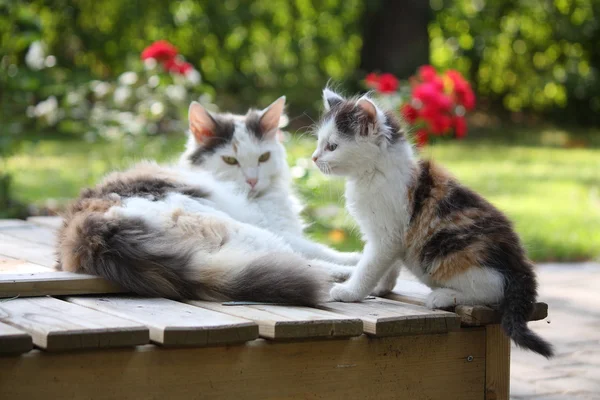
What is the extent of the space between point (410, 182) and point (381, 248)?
24 centimetres

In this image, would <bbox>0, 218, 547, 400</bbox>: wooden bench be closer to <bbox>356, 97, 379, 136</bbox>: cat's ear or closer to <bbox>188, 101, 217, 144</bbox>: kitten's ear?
<bbox>356, 97, 379, 136</bbox>: cat's ear

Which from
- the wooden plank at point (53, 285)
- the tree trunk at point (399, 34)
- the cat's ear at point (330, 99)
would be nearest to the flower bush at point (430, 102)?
the cat's ear at point (330, 99)

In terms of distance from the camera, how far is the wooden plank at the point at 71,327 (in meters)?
2.24

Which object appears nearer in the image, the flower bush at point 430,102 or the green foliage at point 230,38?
the flower bush at point 430,102

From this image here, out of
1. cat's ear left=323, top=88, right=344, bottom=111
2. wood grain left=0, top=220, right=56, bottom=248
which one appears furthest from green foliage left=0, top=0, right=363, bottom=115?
cat's ear left=323, top=88, right=344, bottom=111

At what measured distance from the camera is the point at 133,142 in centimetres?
632

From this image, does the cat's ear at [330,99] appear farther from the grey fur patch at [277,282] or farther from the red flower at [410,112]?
the red flower at [410,112]

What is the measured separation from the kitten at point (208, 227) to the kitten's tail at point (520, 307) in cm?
59

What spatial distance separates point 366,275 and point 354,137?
0.47m

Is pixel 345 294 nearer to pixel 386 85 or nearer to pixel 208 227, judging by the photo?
pixel 208 227

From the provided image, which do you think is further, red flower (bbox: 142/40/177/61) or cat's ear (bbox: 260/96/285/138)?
red flower (bbox: 142/40/177/61)

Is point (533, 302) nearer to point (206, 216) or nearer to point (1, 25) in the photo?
point (206, 216)

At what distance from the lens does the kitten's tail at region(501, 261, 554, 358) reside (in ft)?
8.33

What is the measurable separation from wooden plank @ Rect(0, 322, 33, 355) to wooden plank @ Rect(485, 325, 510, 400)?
1.46 meters
